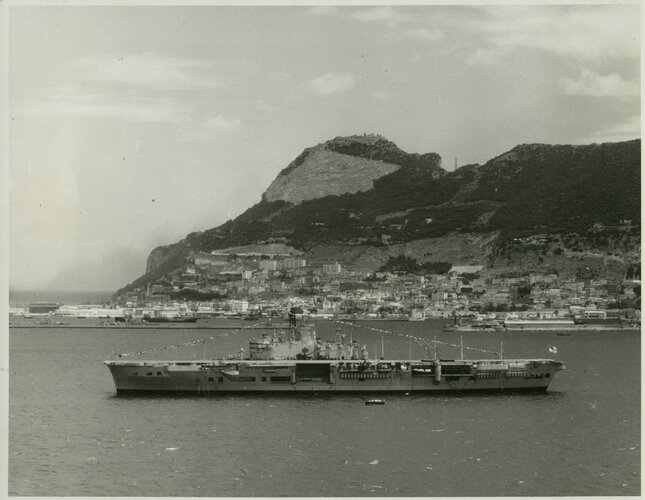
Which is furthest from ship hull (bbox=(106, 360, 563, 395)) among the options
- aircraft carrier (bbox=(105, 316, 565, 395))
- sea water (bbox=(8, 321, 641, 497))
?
sea water (bbox=(8, 321, 641, 497))

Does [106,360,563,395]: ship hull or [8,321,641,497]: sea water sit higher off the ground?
[106,360,563,395]: ship hull

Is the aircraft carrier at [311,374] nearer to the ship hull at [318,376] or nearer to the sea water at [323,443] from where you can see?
the ship hull at [318,376]

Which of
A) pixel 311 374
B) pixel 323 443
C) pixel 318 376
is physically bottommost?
pixel 323 443

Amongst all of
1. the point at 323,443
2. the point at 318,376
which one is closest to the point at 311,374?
the point at 318,376

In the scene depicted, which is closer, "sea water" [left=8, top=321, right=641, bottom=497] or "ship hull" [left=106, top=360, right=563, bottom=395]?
"sea water" [left=8, top=321, right=641, bottom=497]

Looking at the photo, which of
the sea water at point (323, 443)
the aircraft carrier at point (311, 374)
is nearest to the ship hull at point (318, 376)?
the aircraft carrier at point (311, 374)

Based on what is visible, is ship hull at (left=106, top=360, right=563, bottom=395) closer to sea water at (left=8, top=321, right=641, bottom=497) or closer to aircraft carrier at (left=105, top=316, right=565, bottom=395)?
aircraft carrier at (left=105, top=316, right=565, bottom=395)

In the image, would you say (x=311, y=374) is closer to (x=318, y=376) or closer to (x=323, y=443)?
(x=318, y=376)
